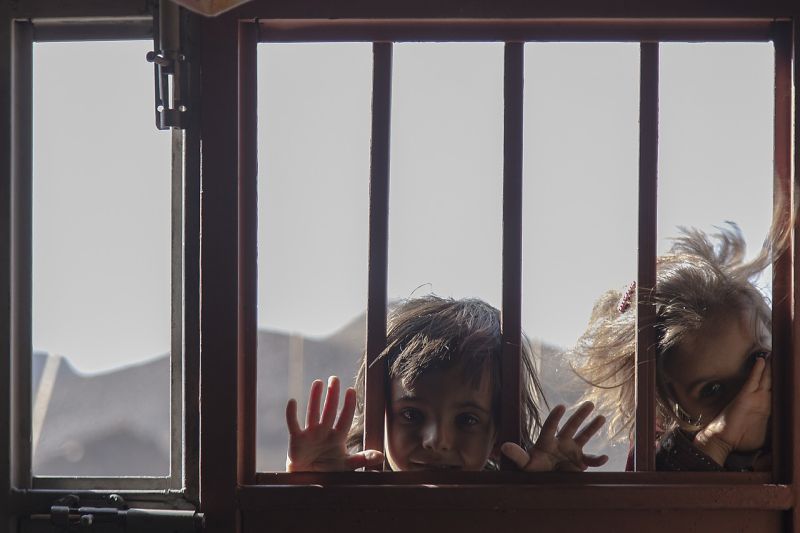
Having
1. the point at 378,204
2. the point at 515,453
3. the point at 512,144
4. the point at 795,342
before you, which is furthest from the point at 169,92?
the point at 795,342

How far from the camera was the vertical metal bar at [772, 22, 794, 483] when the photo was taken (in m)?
1.24

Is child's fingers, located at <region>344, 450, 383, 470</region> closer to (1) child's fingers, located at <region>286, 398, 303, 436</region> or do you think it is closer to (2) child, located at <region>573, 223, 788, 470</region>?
(1) child's fingers, located at <region>286, 398, 303, 436</region>

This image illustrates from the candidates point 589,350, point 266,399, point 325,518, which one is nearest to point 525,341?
point 589,350

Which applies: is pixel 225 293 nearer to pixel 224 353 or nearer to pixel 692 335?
pixel 224 353

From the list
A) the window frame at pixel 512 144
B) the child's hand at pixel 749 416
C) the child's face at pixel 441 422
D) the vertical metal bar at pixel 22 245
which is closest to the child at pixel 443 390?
the child's face at pixel 441 422

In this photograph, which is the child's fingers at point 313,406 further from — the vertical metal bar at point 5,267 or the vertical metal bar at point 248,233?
the vertical metal bar at point 5,267

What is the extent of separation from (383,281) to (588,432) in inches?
14.5

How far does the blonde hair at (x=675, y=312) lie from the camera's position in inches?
58.9

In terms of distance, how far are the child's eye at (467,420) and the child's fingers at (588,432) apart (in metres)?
0.25

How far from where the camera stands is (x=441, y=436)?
1481 millimetres

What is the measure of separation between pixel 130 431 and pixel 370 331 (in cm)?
373

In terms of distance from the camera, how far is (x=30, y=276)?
129cm

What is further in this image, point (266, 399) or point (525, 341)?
point (266, 399)

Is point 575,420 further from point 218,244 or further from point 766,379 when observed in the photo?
point 218,244
